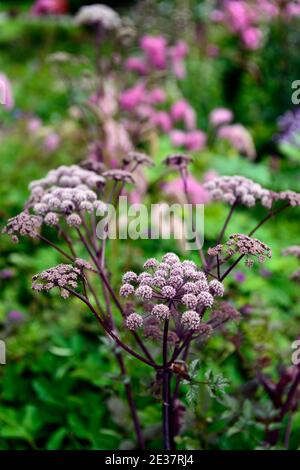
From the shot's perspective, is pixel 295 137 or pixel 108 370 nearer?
pixel 108 370

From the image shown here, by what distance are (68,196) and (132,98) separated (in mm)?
2779

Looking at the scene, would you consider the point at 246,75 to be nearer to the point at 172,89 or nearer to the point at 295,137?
the point at 172,89

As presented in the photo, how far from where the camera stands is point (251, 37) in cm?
663

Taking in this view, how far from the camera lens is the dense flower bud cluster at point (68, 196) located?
188 cm

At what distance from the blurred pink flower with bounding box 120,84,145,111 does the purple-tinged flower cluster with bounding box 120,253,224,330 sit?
9.90ft

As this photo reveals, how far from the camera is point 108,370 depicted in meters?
2.77

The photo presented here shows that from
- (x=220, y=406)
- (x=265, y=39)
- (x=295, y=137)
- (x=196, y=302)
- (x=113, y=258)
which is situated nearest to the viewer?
→ (x=196, y=302)

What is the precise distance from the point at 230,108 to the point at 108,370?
5.04 meters

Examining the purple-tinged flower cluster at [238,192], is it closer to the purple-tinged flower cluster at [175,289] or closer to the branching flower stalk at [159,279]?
the branching flower stalk at [159,279]

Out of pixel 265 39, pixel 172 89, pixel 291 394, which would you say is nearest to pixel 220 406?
pixel 291 394

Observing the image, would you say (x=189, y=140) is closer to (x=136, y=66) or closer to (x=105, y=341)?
(x=136, y=66)

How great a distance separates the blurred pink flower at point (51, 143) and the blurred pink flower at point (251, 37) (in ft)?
9.32

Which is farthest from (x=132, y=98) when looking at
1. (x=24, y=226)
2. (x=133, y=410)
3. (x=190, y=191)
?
(x=24, y=226)

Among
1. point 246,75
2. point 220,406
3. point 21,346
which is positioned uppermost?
point 246,75
